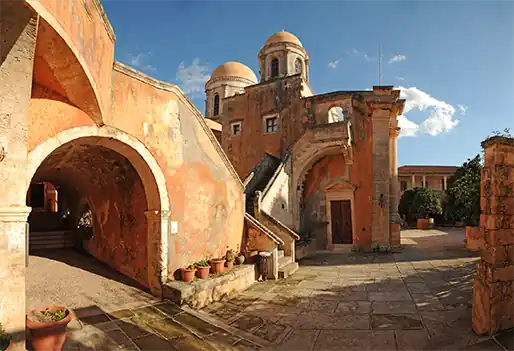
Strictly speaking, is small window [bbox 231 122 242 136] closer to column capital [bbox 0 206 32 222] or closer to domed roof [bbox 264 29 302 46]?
domed roof [bbox 264 29 302 46]

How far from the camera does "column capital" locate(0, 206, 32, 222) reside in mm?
4211

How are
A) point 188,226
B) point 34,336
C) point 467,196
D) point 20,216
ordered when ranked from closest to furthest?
point 20,216 < point 34,336 < point 188,226 < point 467,196

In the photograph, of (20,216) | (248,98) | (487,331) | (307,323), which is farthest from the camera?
(248,98)

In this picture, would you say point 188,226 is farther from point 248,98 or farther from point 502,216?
point 248,98

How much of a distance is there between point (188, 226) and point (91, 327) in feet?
11.2

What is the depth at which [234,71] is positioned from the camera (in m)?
30.3

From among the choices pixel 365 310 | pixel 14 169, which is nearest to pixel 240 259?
pixel 365 310

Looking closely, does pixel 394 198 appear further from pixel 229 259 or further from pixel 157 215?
pixel 157 215

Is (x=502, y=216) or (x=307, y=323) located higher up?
(x=502, y=216)

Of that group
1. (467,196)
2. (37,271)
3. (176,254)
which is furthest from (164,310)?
(467,196)

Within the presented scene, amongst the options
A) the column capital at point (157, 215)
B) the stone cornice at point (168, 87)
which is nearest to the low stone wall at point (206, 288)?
the column capital at point (157, 215)

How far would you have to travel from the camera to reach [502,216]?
5.88 m

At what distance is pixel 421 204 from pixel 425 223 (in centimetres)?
200

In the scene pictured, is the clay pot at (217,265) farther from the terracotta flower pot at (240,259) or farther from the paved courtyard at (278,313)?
the terracotta flower pot at (240,259)
